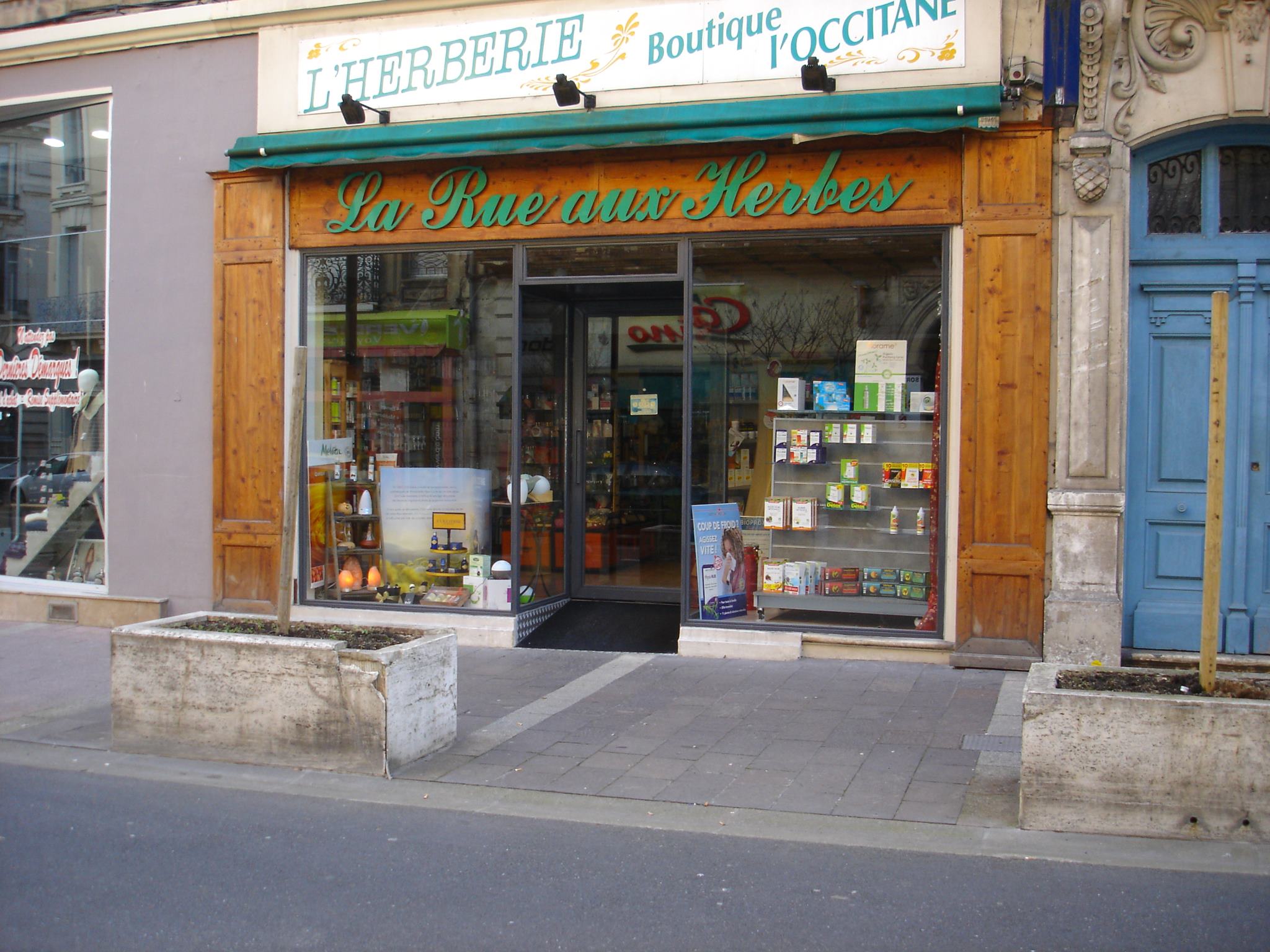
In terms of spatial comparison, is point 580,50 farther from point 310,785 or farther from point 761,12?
point 310,785

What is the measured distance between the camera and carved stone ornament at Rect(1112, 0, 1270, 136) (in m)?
8.03

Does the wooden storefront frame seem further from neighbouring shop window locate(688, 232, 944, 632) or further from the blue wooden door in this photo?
the blue wooden door

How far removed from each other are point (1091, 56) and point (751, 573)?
4535 millimetres

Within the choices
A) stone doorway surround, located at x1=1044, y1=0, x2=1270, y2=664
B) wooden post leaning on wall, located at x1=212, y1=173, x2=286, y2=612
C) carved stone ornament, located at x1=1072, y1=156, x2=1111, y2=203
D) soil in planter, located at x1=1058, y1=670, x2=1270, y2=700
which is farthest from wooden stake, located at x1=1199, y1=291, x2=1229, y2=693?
wooden post leaning on wall, located at x1=212, y1=173, x2=286, y2=612

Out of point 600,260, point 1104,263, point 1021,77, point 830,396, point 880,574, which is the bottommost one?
point 880,574

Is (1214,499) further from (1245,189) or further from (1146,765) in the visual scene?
(1245,189)

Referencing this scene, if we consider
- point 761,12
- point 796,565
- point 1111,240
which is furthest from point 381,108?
point 1111,240

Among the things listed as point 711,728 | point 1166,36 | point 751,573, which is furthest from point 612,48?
point 711,728

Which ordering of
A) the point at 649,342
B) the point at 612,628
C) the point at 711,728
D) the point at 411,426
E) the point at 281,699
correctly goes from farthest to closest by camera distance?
the point at 649,342 < the point at 411,426 < the point at 612,628 < the point at 711,728 < the point at 281,699

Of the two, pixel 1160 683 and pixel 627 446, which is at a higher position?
pixel 627 446

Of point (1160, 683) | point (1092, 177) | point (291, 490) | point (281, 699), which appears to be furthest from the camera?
point (1092, 177)

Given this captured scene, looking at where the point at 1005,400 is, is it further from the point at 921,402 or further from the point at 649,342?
the point at 649,342

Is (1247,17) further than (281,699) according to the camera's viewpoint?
Yes

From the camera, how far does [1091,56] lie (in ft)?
26.8
